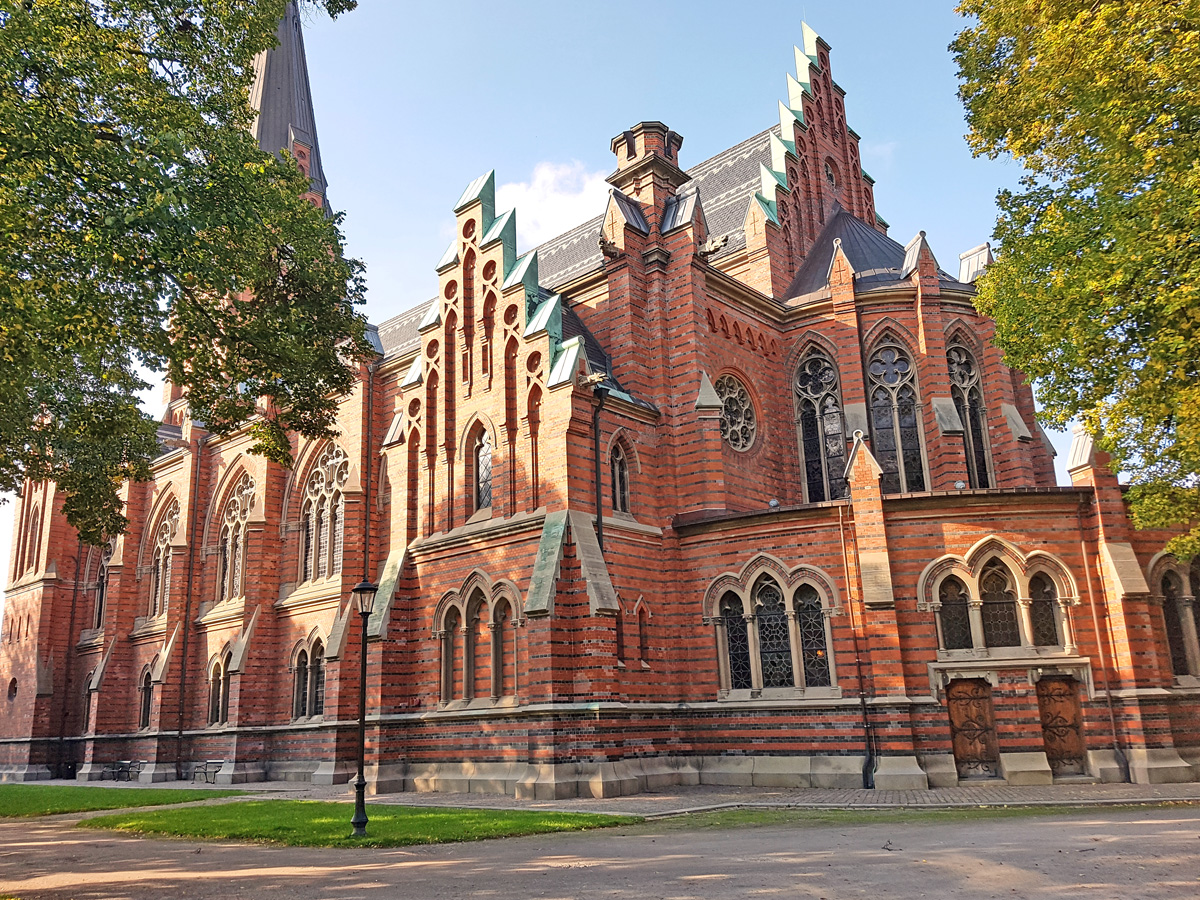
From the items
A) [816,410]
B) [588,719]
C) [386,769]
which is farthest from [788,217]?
[386,769]

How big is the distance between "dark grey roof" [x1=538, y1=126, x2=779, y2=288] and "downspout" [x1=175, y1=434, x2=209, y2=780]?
51.1 ft

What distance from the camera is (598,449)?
20.8 meters

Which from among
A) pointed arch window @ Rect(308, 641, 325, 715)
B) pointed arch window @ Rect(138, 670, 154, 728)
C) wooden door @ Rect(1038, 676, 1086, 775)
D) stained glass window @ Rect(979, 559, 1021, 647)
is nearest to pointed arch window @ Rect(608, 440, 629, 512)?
stained glass window @ Rect(979, 559, 1021, 647)

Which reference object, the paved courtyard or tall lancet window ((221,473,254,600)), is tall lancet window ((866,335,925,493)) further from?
tall lancet window ((221,473,254,600))

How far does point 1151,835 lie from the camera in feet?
35.3

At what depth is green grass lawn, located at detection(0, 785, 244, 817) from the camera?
790 inches

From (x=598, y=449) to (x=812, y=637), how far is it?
6372 millimetres

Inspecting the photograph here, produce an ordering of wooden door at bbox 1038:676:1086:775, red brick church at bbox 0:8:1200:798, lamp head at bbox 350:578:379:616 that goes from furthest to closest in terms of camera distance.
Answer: red brick church at bbox 0:8:1200:798 → wooden door at bbox 1038:676:1086:775 → lamp head at bbox 350:578:379:616

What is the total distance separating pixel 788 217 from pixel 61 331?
71.5ft

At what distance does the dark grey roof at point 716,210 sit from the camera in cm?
3006

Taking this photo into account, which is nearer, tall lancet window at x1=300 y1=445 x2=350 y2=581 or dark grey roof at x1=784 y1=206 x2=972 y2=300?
dark grey roof at x1=784 y1=206 x2=972 y2=300

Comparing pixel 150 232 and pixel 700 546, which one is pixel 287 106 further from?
pixel 150 232

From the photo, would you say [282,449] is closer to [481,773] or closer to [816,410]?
[481,773]

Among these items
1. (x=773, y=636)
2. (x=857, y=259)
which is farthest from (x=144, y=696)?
(x=857, y=259)
